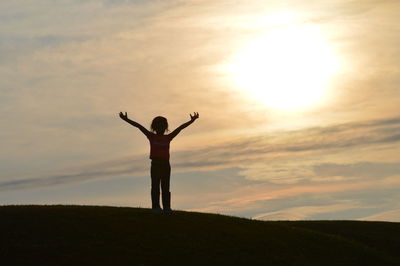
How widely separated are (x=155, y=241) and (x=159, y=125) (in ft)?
17.4

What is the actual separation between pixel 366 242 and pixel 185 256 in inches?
576

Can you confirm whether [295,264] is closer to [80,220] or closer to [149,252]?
[149,252]

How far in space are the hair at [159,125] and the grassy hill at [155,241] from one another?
4.05 metres

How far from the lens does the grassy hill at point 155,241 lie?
2781 cm

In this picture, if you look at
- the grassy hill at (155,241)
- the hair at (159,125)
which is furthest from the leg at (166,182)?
the hair at (159,125)

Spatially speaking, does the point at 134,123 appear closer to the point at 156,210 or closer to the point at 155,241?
the point at 156,210

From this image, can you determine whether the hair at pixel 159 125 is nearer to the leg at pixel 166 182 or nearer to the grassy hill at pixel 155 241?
the leg at pixel 166 182

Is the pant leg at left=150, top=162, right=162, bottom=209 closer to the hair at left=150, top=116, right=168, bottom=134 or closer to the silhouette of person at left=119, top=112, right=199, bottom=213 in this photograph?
the silhouette of person at left=119, top=112, right=199, bottom=213

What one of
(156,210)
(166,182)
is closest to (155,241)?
(166,182)

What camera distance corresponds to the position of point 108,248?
28.6 meters

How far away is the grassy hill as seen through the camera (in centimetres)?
2781

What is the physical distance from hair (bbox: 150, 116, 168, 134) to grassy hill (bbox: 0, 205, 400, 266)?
405cm

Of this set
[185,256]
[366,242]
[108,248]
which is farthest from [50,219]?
[366,242]

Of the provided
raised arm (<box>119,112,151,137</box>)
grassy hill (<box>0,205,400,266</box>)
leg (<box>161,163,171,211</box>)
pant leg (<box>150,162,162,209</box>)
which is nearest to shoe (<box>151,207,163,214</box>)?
grassy hill (<box>0,205,400,266</box>)
